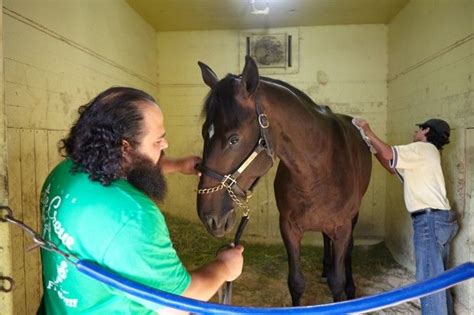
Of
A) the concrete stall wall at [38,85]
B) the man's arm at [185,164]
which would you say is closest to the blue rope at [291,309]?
the man's arm at [185,164]

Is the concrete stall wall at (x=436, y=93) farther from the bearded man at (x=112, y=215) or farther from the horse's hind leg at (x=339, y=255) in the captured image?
the bearded man at (x=112, y=215)

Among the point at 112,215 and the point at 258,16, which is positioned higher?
the point at 258,16

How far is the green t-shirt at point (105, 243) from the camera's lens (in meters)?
0.75

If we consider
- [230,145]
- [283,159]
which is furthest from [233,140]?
[283,159]

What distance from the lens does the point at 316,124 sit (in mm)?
1978

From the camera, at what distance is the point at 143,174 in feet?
2.99

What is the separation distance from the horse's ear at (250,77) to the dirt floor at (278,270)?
173 cm

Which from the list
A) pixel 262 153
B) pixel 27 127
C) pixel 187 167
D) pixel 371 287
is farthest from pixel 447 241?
pixel 27 127

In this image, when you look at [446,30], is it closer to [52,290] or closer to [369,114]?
[369,114]

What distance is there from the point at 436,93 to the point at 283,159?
5.32 ft

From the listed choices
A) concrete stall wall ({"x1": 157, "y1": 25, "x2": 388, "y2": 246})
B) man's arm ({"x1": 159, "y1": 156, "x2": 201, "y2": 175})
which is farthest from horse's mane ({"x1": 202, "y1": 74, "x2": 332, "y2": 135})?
concrete stall wall ({"x1": 157, "y1": 25, "x2": 388, "y2": 246})

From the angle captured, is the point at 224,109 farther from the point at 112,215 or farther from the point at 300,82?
the point at 300,82

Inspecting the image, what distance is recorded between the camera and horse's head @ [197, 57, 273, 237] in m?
1.61

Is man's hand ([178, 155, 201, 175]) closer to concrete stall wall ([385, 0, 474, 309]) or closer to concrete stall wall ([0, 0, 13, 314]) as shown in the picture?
concrete stall wall ([0, 0, 13, 314])
